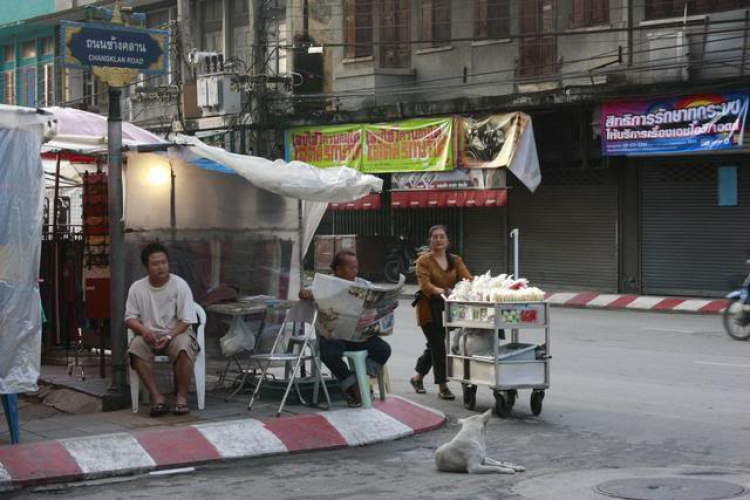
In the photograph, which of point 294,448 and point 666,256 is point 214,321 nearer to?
point 294,448

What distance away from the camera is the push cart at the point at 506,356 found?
1024 centimetres

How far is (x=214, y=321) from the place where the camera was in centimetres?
1126

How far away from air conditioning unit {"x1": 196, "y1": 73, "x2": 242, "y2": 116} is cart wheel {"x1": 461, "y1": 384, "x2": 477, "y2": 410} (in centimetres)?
2128

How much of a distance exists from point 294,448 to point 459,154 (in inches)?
743

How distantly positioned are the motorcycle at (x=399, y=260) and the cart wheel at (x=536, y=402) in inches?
Result: 737

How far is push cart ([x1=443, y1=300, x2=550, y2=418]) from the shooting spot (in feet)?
33.6

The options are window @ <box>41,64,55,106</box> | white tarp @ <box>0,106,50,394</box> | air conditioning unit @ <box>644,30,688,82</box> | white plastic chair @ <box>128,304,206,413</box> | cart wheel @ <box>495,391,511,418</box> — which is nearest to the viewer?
white tarp @ <box>0,106,50,394</box>

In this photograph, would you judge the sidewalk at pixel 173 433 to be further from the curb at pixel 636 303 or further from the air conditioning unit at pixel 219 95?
the air conditioning unit at pixel 219 95

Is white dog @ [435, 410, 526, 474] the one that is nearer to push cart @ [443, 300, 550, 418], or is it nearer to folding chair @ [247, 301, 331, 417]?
folding chair @ [247, 301, 331, 417]

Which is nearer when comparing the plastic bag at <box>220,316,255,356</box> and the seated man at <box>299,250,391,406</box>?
the seated man at <box>299,250,391,406</box>

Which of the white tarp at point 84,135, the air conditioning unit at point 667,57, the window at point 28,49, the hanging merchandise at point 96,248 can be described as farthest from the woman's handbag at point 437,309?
the window at point 28,49

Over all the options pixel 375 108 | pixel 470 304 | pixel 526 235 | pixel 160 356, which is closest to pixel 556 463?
pixel 470 304

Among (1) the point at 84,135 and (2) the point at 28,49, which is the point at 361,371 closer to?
(1) the point at 84,135

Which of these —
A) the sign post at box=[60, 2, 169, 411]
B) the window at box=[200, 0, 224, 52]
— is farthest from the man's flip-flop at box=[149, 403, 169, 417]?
the window at box=[200, 0, 224, 52]
